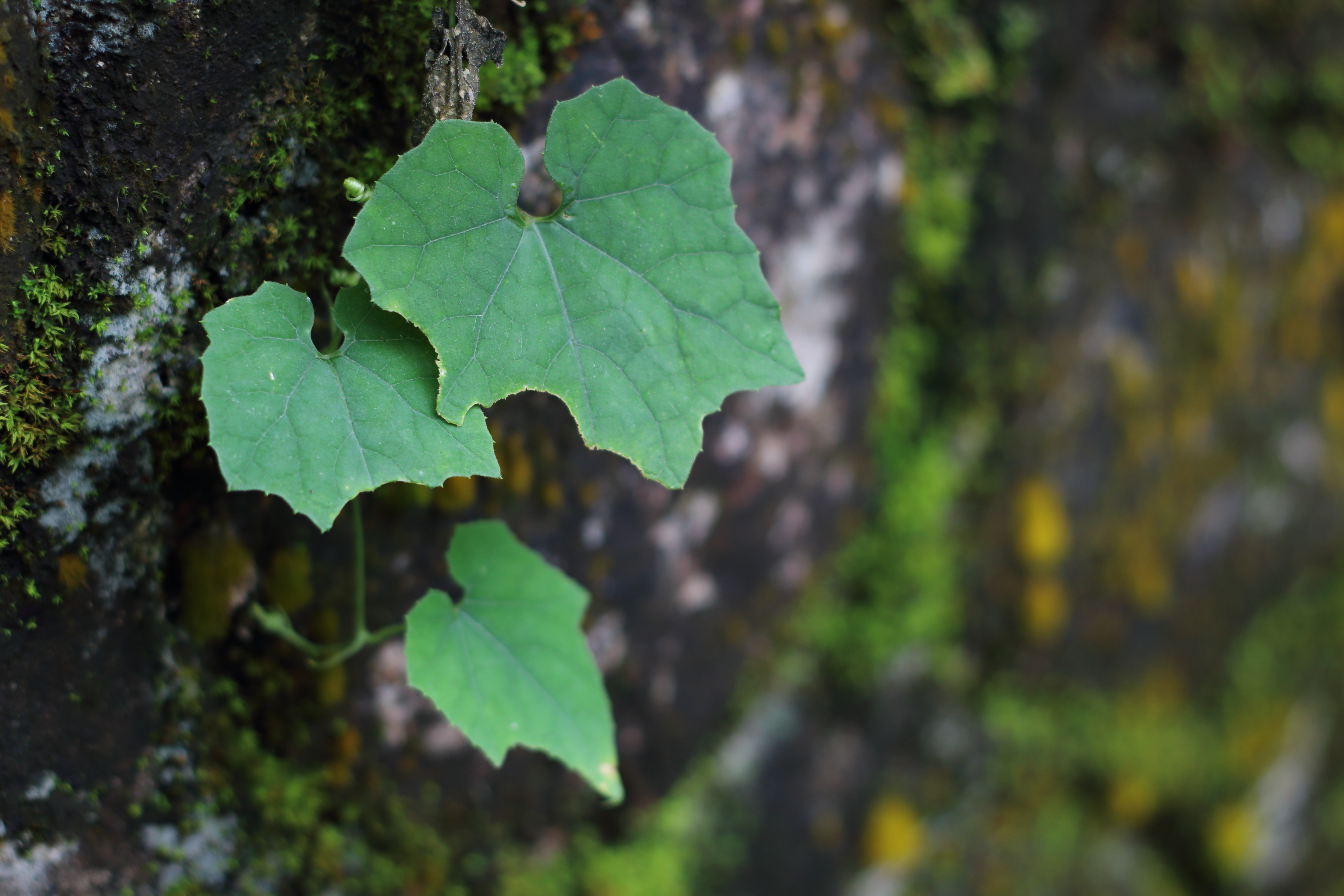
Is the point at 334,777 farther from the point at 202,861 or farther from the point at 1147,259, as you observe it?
the point at 1147,259

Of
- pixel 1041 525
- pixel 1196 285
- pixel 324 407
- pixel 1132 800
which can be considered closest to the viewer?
pixel 324 407

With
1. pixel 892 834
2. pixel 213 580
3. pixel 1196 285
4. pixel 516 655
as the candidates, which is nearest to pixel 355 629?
pixel 213 580

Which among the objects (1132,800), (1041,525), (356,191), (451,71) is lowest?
(356,191)

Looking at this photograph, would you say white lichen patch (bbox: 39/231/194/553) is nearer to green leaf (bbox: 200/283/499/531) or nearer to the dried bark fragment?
green leaf (bbox: 200/283/499/531)

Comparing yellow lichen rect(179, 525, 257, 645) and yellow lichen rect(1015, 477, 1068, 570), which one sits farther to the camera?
yellow lichen rect(1015, 477, 1068, 570)

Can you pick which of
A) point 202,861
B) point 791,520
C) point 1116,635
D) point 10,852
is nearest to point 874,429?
point 791,520

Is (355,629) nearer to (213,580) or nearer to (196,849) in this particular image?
(213,580)

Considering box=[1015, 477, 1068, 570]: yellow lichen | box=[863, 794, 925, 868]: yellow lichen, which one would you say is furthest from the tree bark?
box=[1015, 477, 1068, 570]: yellow lichen
